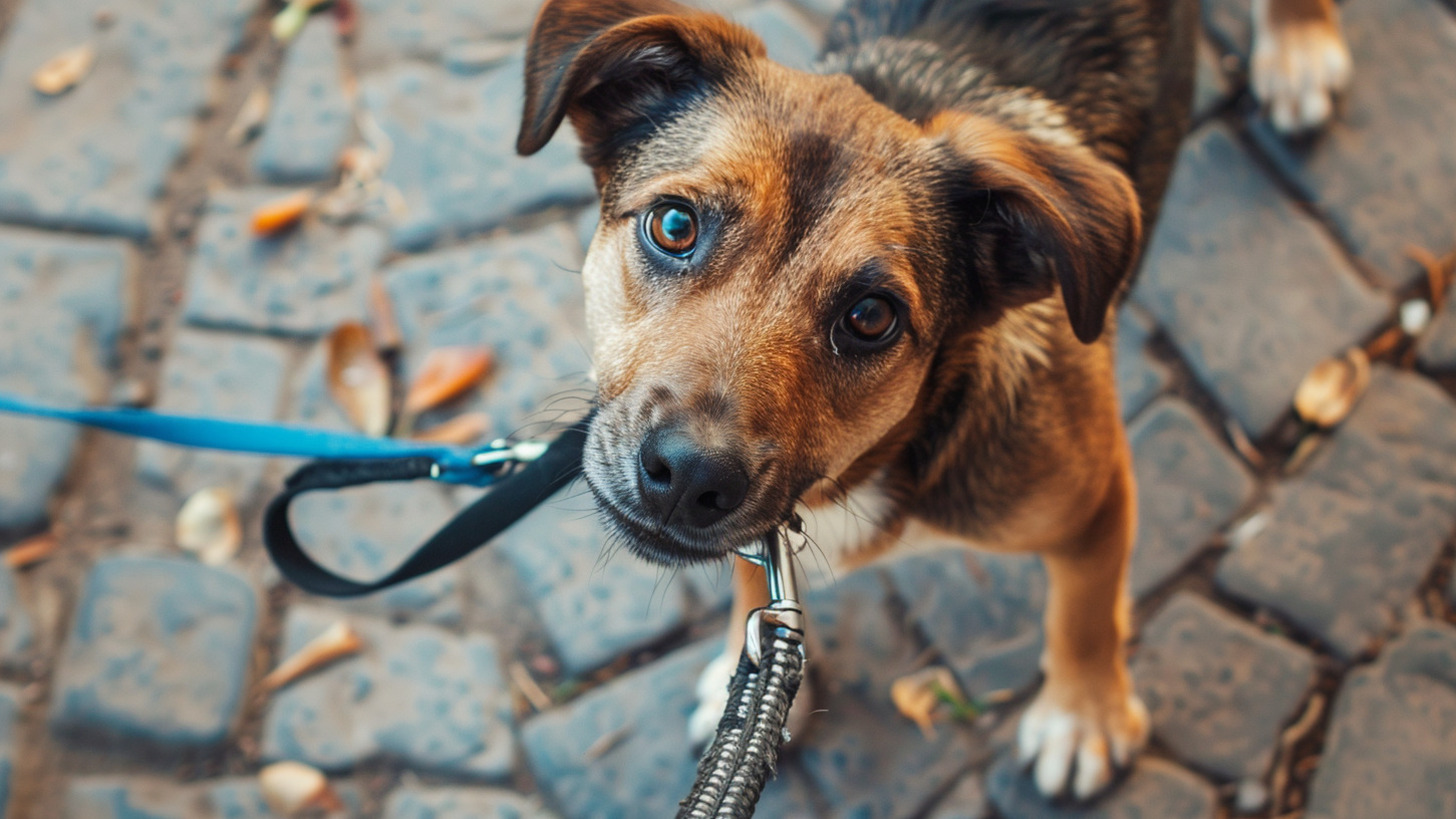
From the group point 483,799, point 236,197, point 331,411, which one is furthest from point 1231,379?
point 236,197

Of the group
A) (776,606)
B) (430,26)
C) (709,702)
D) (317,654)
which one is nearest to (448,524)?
(776,606)

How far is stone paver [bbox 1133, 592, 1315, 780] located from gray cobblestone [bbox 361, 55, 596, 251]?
2.61 m

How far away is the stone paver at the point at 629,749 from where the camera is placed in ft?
10.9

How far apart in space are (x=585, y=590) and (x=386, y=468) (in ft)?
4.19

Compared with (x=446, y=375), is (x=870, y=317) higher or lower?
higher

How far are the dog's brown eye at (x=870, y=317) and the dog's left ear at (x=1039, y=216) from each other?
287mm

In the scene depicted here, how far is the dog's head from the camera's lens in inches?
81.3

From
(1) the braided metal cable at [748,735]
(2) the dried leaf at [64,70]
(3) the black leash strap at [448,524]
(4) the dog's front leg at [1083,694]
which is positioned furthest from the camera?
(2) the dried leaf at [64,70]

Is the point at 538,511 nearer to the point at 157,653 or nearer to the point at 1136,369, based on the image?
the point at 157,653

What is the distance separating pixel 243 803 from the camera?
335cm

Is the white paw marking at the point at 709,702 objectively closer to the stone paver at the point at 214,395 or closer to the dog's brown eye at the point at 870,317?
the dog's brown eye at the point at 870,317

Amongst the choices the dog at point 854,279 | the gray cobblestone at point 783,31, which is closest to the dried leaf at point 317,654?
the dog at point 854,279

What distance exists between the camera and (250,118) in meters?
4.43

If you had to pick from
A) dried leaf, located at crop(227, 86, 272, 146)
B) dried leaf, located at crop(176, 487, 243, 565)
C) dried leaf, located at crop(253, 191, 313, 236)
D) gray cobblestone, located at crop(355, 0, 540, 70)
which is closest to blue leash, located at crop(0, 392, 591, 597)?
dried leaf, located at crop(176, 487, 243, 565)
